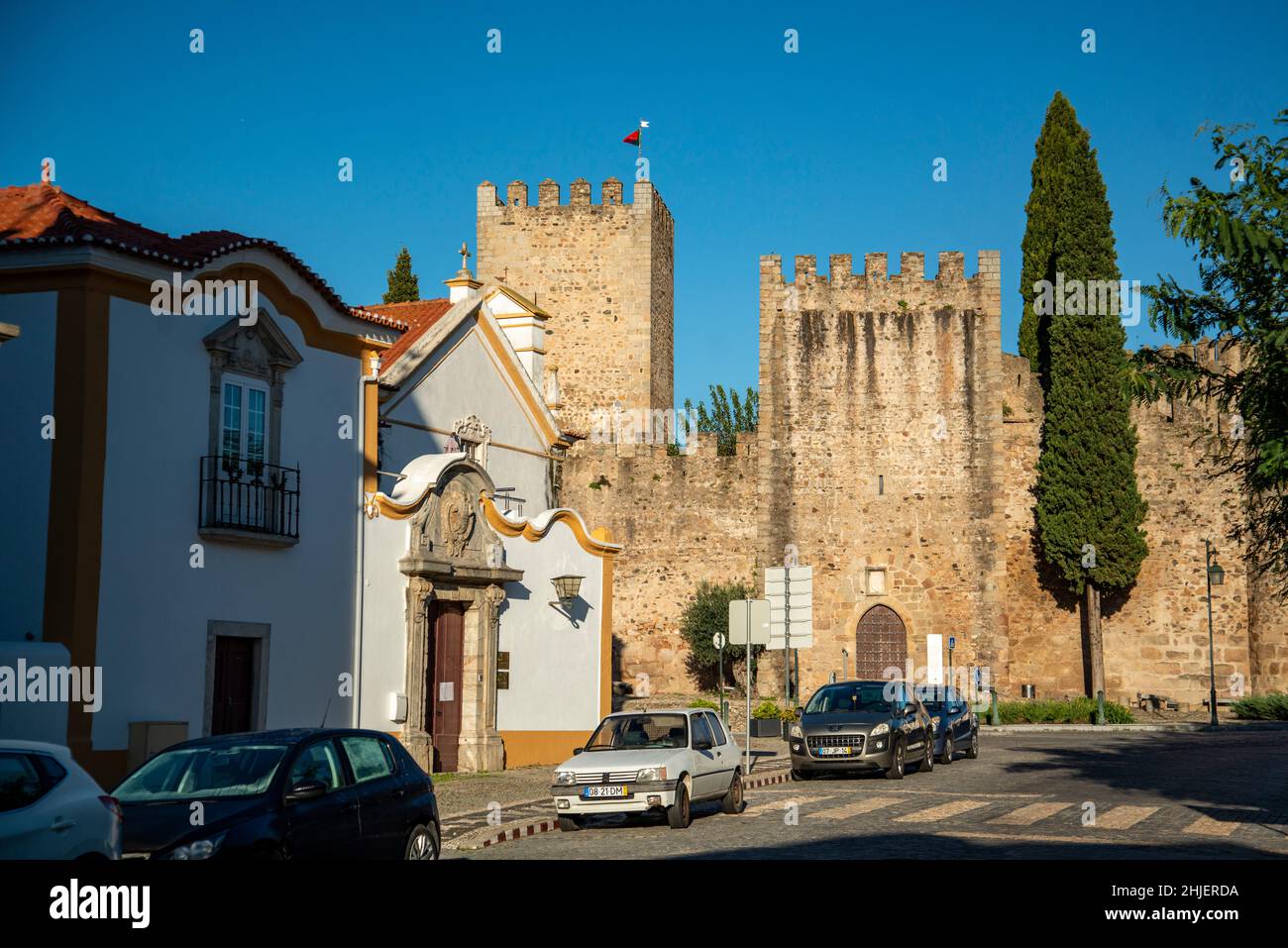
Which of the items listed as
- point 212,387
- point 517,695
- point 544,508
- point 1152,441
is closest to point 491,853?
point 212,387

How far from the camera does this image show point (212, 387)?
1955 cm

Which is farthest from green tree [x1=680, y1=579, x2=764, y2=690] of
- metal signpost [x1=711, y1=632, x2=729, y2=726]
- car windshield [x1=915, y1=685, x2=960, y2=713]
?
car windshield [x1=915, y1=685, x2=960, y2=713]

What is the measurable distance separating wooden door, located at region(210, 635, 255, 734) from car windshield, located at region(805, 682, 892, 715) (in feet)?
29.8

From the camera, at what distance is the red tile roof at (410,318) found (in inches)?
1004

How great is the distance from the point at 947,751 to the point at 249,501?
13483 millimetres

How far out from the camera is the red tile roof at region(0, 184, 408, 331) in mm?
18062

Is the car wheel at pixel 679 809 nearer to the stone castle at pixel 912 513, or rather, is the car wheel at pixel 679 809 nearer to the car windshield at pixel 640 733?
the car windshield at pixel 640 733

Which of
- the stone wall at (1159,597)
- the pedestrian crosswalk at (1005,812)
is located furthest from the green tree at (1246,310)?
the stone wall at (1159,597)

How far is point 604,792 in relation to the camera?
53.8 feet

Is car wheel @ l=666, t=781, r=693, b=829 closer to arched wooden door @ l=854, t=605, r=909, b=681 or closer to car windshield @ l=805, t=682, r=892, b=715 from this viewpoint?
car windshield @ l=805, t=682, r=892, b=715

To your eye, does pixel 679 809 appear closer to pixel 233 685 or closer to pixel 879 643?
pixel 233 685

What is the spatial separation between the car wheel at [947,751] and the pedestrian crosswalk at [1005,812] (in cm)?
559

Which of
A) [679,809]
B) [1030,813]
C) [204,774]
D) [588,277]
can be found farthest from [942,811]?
[588,277]

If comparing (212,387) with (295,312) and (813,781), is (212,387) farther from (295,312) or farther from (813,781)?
(813,781)
